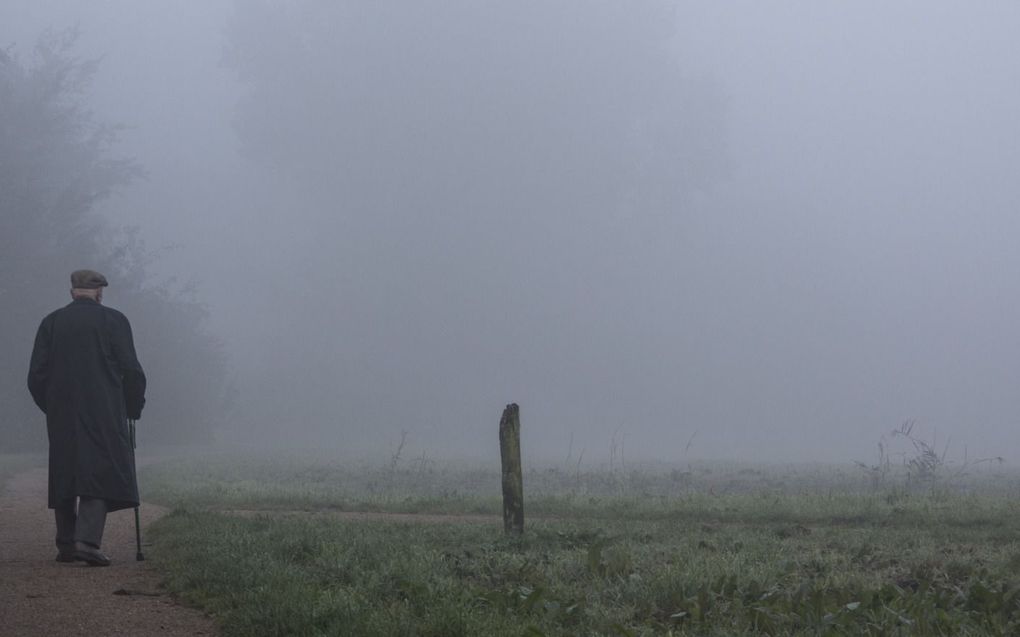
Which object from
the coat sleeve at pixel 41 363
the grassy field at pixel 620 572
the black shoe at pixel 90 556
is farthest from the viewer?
the coat sleeve at pixel 41 363

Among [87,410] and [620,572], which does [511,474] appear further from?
[87,410]

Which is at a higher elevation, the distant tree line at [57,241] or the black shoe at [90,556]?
the distant tree line at [57,241]

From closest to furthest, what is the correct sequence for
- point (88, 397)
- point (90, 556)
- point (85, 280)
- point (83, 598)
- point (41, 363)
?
point (83, 598) → point (90, 556) → point (88, 397) → point (41, 363) → point (85, 280)

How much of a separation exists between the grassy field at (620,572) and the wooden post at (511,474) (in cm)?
38

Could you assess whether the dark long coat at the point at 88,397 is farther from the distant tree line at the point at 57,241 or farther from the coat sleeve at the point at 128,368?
the distant tree line at the point at 57,241

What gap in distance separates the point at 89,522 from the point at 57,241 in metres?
38.3

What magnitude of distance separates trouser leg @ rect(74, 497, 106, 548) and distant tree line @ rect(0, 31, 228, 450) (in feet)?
114

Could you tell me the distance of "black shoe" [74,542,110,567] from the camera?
31.1ft

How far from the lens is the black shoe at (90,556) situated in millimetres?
9492

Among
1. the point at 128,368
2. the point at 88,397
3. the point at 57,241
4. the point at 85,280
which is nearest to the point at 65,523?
the point at 88,397

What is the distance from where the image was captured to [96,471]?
9.62 m

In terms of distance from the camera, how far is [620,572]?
8461 millimetres

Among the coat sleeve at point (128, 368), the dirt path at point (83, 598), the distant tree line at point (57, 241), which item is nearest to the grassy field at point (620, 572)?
the dirt path at point (83, 598)

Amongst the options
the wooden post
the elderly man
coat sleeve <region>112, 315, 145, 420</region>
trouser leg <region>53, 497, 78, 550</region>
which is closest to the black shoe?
the elderly man
